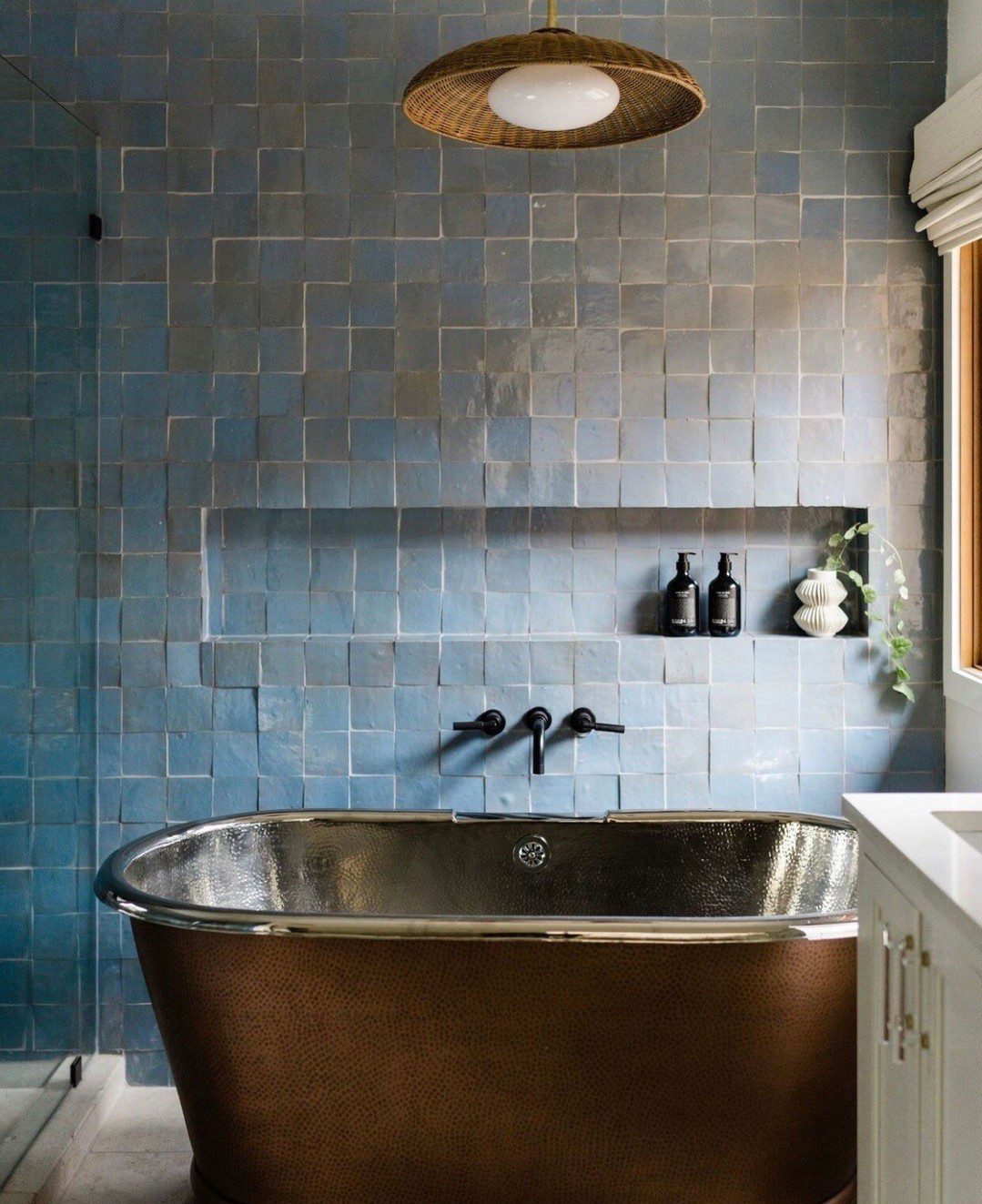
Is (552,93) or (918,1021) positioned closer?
(918,1021)

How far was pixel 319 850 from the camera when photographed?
280 centimetres

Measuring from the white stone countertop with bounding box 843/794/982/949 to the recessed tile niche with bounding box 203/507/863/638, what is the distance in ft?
4.87

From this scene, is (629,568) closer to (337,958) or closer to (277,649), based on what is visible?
(277,649)

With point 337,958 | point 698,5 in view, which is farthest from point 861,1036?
point 698,5

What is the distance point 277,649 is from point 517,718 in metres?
0.65

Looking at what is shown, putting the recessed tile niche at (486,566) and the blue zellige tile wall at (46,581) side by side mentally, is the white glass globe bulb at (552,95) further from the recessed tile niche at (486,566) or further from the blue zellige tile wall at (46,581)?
the recessed tile niche at (486,566)

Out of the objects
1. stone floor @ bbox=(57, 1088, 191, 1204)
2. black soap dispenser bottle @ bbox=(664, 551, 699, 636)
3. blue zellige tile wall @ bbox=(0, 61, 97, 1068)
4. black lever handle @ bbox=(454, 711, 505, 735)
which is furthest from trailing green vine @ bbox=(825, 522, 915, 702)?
stone floor @ bbox=(57, 1088, 191, 1204)

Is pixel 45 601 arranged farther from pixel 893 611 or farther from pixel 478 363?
pixel 893 611

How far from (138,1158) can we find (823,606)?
2142 millimetres

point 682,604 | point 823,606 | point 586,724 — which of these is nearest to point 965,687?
point 823,606

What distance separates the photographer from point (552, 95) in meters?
1.84

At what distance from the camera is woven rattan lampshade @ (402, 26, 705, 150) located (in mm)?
1708

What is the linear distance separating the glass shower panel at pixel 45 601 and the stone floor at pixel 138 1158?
152 millimetres

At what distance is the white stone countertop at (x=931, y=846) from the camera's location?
126cm
